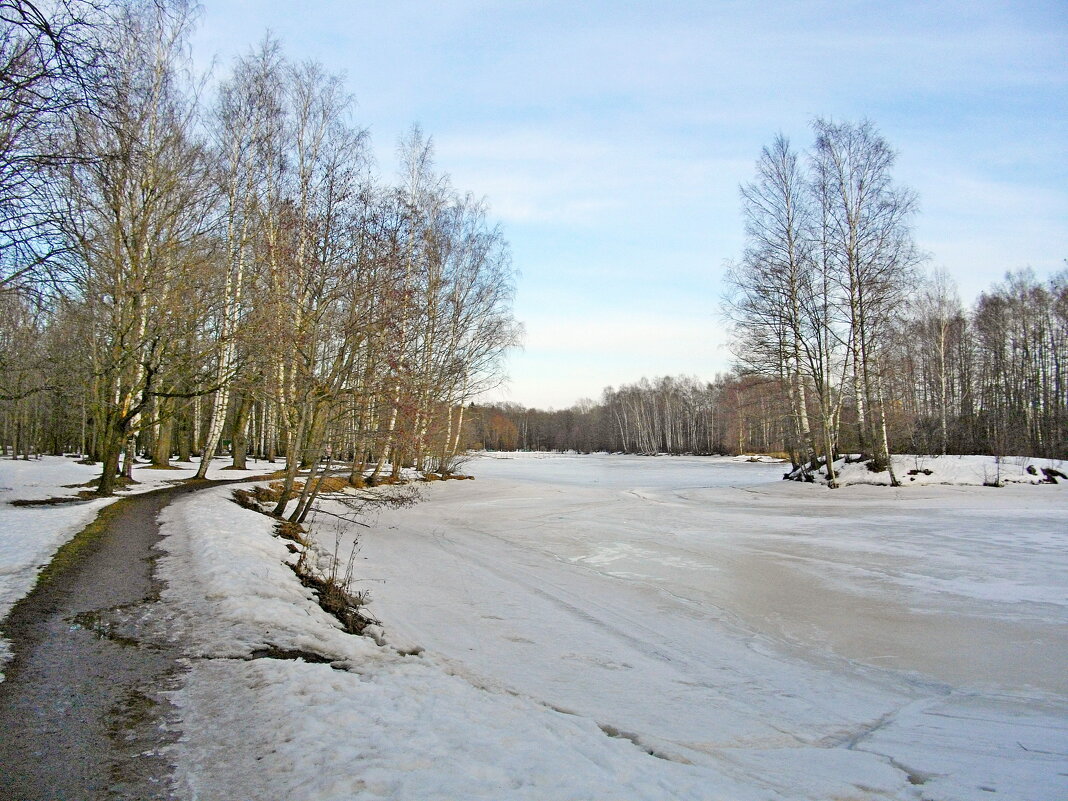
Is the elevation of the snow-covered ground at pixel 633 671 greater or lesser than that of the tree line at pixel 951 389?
lesser

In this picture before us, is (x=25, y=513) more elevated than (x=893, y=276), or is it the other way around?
(x=893, y=276)

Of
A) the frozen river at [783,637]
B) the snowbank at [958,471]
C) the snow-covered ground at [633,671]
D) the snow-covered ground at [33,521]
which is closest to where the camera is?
the snow-covered ground at [633,671]

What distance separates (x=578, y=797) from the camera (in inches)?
121

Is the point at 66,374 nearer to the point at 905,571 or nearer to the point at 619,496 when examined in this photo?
the point at 619,496

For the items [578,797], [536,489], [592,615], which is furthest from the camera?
[536,489]

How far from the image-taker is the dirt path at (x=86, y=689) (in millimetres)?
3021

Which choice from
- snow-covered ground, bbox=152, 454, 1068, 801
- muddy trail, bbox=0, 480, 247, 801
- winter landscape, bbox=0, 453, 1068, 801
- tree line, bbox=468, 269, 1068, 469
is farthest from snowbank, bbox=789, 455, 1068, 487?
A: muddy trail, bbox=0, 480, 247, 801

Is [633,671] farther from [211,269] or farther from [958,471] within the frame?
[958,471]

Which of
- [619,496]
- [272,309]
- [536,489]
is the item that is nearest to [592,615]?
[272,309]

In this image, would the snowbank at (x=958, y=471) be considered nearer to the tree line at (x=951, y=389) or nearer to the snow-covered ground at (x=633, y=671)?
the tree line at (x=951, y=389)

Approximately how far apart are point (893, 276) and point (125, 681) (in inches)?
963

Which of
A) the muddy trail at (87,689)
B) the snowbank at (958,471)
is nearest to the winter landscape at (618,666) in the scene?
the muddy trail at (87,689)

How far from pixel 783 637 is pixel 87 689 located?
257 inches

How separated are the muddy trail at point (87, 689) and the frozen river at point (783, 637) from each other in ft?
8.03
